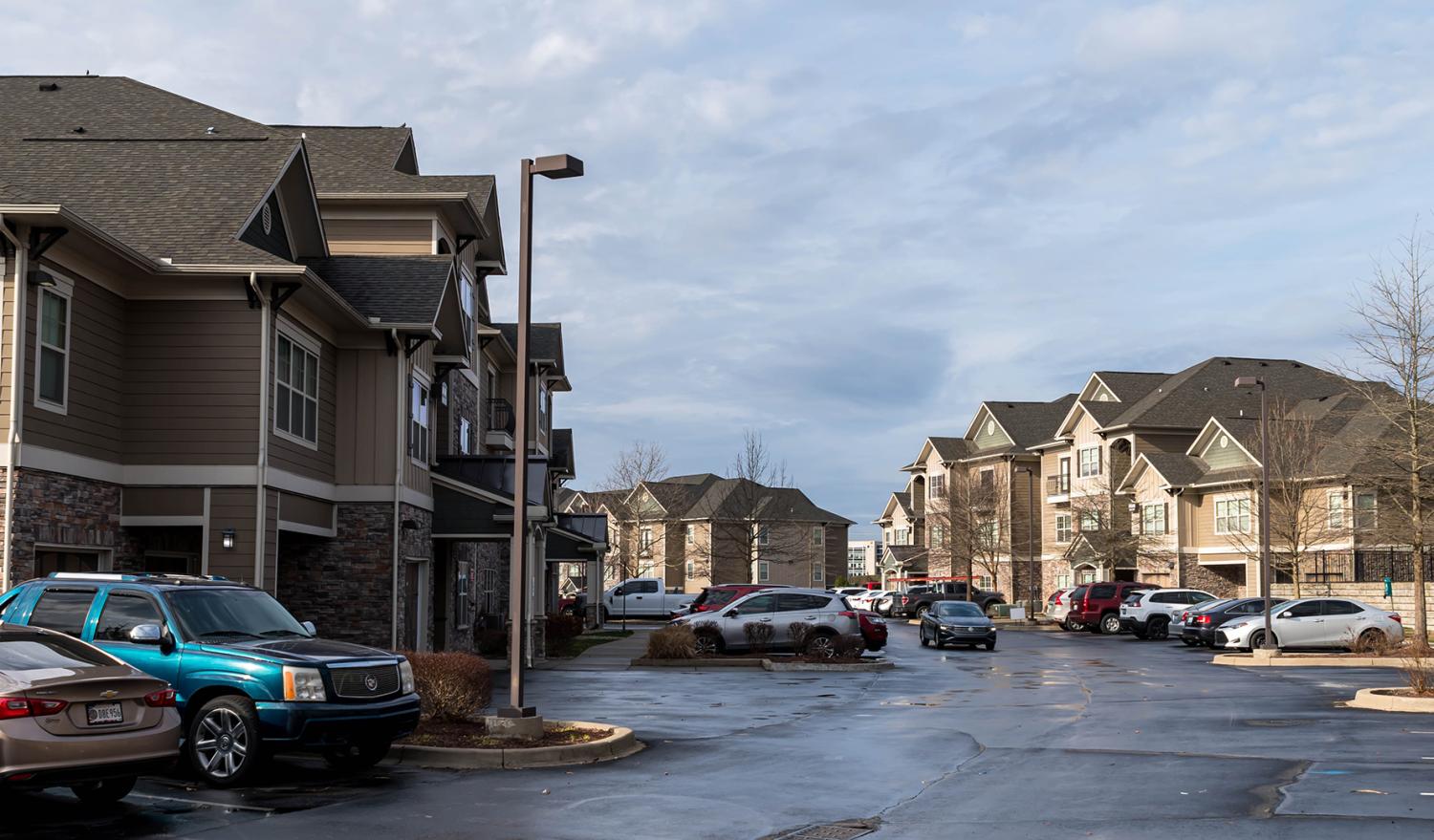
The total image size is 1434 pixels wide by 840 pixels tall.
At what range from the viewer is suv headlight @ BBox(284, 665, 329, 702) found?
12.4 m

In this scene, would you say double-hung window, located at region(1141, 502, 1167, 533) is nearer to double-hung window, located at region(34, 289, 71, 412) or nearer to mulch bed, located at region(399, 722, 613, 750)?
mulch bed, located at region(399, 722, 613, 750)

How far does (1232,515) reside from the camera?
6159cm

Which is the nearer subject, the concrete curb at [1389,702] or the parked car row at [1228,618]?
the concrete curb at [1389,702]

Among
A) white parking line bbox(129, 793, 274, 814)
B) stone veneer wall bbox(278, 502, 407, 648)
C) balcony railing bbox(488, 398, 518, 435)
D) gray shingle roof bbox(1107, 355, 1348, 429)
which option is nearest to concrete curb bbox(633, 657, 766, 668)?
stone veneer wall bbox(278, 502, 407, 648)

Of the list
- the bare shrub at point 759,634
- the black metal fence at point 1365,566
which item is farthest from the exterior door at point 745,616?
the black metal fence at point 1365,566

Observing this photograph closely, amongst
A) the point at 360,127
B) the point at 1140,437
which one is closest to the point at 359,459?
the point at 360,127

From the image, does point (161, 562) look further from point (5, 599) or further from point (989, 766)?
point (989, 766)

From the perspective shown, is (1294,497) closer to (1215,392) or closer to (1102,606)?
(1102,606)

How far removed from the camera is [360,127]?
107 ft

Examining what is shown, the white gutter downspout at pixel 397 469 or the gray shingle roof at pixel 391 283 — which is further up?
the gray shingle roof at pixel 391 283

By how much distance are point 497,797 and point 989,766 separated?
5.30m

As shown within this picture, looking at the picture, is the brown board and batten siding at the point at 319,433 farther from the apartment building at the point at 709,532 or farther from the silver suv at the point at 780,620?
the apartment building at the point at 709,532

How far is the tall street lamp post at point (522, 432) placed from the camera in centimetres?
1501

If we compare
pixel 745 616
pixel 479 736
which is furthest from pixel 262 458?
pixel 745 616
